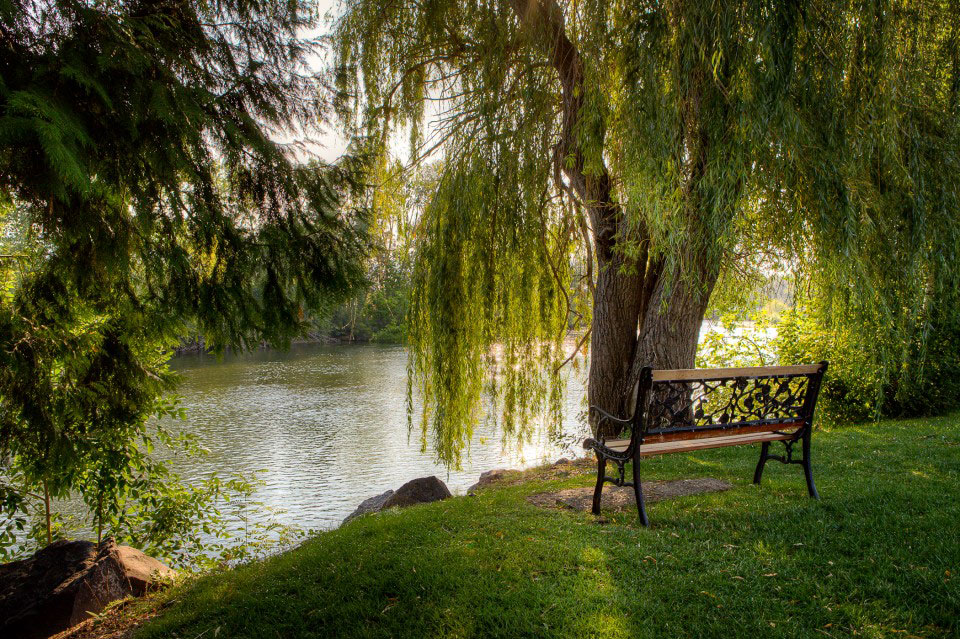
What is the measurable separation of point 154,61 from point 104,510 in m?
4.90

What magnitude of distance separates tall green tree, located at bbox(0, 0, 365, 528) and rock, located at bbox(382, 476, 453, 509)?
3.40 meters

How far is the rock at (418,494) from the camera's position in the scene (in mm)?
6375

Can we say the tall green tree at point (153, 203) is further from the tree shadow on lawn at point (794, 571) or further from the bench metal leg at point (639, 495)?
the tree shadow on lawn at point (794, 571)

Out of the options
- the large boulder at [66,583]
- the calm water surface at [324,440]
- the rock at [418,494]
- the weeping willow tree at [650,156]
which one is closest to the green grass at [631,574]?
the large boulder at [66,583]

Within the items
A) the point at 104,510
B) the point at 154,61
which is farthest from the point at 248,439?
the point at 154,61

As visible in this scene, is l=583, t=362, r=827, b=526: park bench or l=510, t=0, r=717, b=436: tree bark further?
l=510, t=0, r=717, b=436: tree bark

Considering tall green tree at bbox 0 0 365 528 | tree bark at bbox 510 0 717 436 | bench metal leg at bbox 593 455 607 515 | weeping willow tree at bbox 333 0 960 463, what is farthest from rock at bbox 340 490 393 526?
bench metal leg at bbox 593 455 607 515

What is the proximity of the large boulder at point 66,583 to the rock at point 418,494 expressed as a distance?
8.30ft

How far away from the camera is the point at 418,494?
646 centimetres

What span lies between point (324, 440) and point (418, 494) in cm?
654

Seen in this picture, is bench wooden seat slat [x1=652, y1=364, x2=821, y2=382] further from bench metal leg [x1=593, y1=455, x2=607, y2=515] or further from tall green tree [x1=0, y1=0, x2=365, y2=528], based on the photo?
tall green tree [x1=0, y1=0, x2=365, y2=528]

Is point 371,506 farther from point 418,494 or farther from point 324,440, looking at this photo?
point 324,440

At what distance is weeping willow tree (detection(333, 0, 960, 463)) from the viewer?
316 cm

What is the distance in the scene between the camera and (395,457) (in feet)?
36.1
